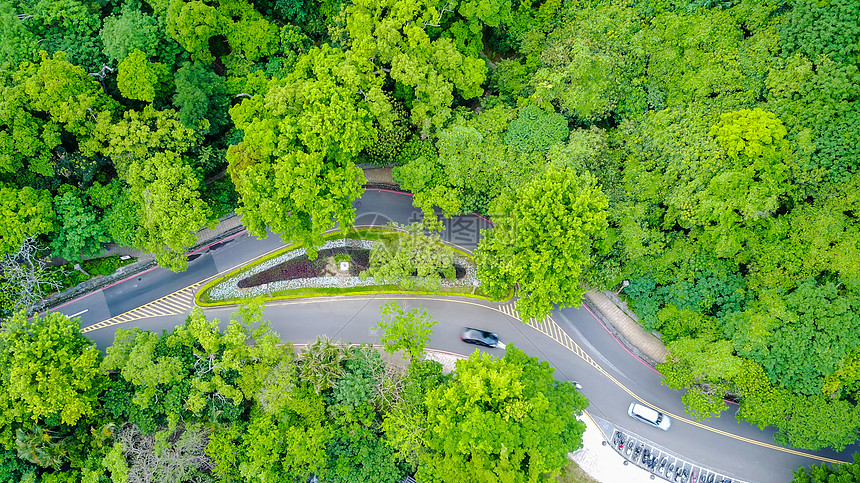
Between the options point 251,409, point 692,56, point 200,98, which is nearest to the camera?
point 692,56

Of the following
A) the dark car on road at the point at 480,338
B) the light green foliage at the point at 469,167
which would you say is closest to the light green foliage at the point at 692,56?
the light green foliage at the point at 469,167

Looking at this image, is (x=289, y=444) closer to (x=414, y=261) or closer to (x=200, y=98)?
(x=414, y=261)

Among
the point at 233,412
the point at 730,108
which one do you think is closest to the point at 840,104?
the point at 730,108

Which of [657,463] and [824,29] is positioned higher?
[824,29]

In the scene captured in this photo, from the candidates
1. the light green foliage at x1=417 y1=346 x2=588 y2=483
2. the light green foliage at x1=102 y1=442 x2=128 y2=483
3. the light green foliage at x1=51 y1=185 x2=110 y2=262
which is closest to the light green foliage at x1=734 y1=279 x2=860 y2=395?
the light green foliage at x1=417 y1=346 x2=588 y2=483

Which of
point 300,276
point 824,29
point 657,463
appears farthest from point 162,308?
point 824,29

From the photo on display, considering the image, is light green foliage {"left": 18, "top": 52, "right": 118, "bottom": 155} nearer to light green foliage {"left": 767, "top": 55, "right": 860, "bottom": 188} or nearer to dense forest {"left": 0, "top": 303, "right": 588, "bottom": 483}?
dense forest {"left": 0, "top": 303, "right": 588, "bottom": 483}
